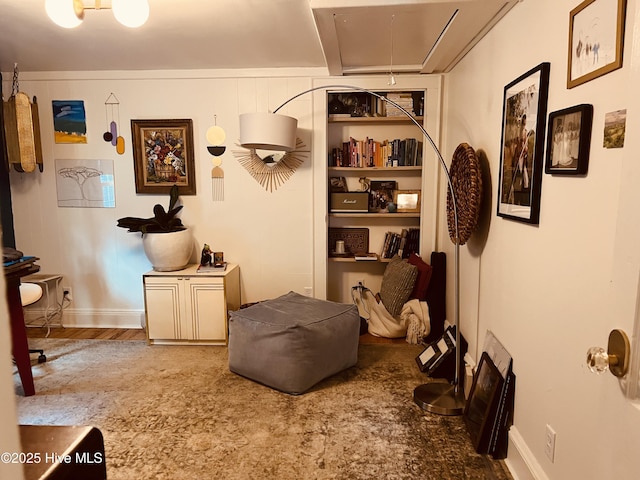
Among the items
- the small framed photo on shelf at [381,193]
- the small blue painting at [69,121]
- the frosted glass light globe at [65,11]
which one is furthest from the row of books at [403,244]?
the small blue painting at [69,121]

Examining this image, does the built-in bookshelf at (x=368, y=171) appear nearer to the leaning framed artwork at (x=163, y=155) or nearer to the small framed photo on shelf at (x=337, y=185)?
the small framed photo on shelf at (x=337, y=185)

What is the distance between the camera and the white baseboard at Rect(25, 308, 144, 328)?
3.82 meters

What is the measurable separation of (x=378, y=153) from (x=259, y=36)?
1.43 metres

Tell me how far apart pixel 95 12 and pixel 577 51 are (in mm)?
2415

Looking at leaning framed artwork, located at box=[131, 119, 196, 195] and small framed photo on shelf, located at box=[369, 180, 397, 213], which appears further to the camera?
small framed photo on shelf, located at box=[369, 180, 397, 213]

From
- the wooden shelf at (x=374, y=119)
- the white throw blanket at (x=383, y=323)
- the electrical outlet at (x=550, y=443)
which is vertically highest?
the wooden shelf at (x=374, y=119)

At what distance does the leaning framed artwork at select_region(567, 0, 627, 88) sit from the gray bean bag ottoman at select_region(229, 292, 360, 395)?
183 centimetres

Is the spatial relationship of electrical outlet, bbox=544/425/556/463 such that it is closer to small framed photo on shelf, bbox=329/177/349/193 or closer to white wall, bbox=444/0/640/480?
white wall, bbox=444/0/640/480

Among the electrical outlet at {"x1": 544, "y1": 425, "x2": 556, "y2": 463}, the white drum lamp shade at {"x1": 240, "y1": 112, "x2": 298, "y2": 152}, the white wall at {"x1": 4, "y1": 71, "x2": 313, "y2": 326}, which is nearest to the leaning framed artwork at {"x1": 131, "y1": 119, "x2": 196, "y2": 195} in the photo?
the white wall at {"x1": 4, "y1": 71, "x2": 313, "y2": 326}

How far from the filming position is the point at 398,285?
10.8ft

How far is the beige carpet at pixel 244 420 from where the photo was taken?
75.1 inches

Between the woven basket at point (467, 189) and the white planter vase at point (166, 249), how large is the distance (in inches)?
83.3

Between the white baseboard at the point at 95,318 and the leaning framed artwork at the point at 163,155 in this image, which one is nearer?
the leaning framed artwork at the point at 163,155

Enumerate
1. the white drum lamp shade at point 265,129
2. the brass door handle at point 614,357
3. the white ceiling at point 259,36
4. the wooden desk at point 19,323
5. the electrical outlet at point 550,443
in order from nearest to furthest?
the brass door handle at point 614,357 → the electrical outlet at point 550,443 → the white ceiling at point 259,36 → the wooden desk at point 19,323 → the white drum lamp shade at point 265,129
